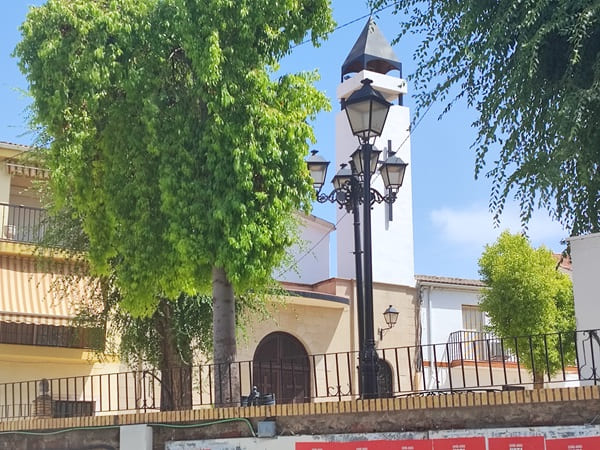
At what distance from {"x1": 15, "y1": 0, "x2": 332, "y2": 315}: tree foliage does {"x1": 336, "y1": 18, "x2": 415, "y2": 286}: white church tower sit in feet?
51.8

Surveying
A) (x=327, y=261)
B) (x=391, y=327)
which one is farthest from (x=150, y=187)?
(x=327, y=261)

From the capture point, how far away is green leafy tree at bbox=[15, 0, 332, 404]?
35.0 ft

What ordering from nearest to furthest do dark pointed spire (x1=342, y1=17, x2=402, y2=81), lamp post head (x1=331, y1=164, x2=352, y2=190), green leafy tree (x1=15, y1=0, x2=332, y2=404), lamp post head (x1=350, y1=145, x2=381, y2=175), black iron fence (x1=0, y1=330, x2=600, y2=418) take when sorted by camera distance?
1. black iron fence (x1=0, y1=330, x2=600, y2=418)
2. green leafy tree (x1=15, y1=0, x2=332, y2=404)
3. lamp post head (x1=350, y1=145, x2=381, y2=175)
4. lamp post head (x1=331, y1=164, x2=352, y2=190)
5. dark pointed spire (x1=342, y1=17, x2=402, y2=81)

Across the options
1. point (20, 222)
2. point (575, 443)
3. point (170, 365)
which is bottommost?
point (575, 443)

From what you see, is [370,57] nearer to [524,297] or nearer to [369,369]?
[524,297]

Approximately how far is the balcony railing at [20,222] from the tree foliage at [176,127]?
26.2ft

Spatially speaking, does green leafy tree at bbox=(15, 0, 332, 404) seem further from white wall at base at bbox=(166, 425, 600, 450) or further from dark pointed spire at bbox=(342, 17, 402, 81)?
dark pointed spire at bbox=(342, 17, 402, 81)

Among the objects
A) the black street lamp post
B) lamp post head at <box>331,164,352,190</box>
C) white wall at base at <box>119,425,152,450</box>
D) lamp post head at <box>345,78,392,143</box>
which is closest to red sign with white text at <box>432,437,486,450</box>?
the black street lamp post

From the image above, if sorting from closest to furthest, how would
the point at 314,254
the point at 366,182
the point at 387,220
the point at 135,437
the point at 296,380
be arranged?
the point at 366,182, the point at 135,437, the point at 296,380, the point at 314,254, the point at 387,220

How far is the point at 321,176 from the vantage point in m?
12.9

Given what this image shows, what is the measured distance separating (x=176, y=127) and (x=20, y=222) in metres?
10.3

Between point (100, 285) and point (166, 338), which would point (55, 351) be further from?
point (166, 338)

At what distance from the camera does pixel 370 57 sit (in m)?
30.5

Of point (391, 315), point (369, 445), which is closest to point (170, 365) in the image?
point (369, 445)
